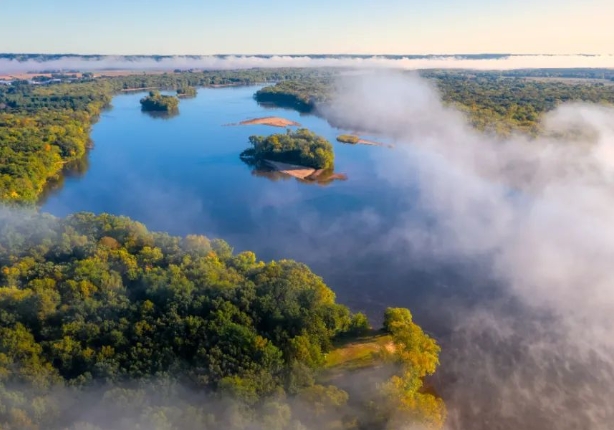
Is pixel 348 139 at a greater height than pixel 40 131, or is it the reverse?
pixel 40 131

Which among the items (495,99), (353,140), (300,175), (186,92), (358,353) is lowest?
(358,353)

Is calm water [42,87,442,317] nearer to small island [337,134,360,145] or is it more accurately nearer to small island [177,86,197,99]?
small island [337,134,360,145]

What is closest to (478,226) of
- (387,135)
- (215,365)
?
(215,365)

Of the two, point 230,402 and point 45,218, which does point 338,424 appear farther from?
point 45,218

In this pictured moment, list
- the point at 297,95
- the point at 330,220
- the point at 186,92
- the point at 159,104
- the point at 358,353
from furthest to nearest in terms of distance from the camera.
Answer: the point at 186,92, the point at 297,95, the point at 159,104, the point at 330,220, the point at 358,353

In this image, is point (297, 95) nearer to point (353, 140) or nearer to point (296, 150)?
point (353, 140)

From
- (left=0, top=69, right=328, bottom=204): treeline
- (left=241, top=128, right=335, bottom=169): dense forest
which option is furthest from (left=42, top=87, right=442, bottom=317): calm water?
(left=0, top=69, right=328, bottom=204): treeline

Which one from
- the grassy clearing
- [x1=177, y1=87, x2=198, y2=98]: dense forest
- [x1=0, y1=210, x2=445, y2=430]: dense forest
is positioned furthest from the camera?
[x1=177, y1=87, x2=198, y2=98]: dense forest

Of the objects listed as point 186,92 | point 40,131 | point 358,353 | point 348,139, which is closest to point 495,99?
point 348,139
